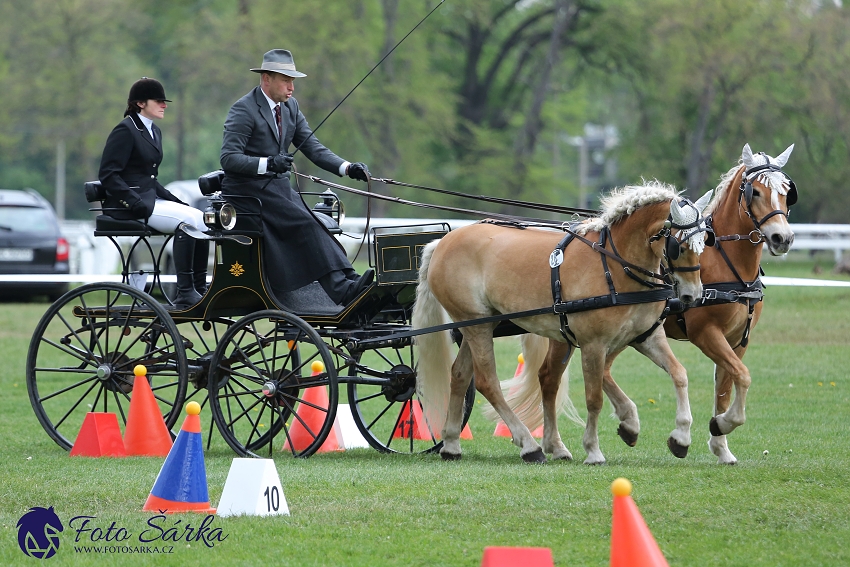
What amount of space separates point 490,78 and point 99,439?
33.2 m

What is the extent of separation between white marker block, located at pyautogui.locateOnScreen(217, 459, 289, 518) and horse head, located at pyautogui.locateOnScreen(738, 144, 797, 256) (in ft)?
12.2

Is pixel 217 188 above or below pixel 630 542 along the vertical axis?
above

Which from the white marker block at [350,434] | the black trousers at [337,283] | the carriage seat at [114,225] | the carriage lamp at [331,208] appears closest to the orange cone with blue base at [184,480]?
the black trousers at [337,283]

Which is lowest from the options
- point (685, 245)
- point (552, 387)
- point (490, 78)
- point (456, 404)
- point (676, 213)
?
point (456, 404)

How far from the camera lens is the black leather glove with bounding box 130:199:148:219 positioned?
861cm

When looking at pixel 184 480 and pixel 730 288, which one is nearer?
pixel 184 480

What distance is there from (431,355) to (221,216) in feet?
5.66

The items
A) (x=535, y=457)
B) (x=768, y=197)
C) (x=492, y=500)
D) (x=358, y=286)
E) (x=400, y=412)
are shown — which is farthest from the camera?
(x=400, y=412)

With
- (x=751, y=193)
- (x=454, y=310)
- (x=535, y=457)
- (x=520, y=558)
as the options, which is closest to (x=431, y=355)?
(x=454, y=310)

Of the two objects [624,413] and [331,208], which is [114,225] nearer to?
[331,208]

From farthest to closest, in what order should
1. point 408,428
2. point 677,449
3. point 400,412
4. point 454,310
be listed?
point 408,428, point 400,412, point 454,310, point 677,449

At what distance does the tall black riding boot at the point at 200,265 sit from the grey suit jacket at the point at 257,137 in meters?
0.75

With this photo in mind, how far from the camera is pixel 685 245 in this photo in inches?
280

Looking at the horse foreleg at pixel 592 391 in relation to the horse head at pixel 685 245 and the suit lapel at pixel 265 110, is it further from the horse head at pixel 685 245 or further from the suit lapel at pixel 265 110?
the suit lapel at pixel 265 110
